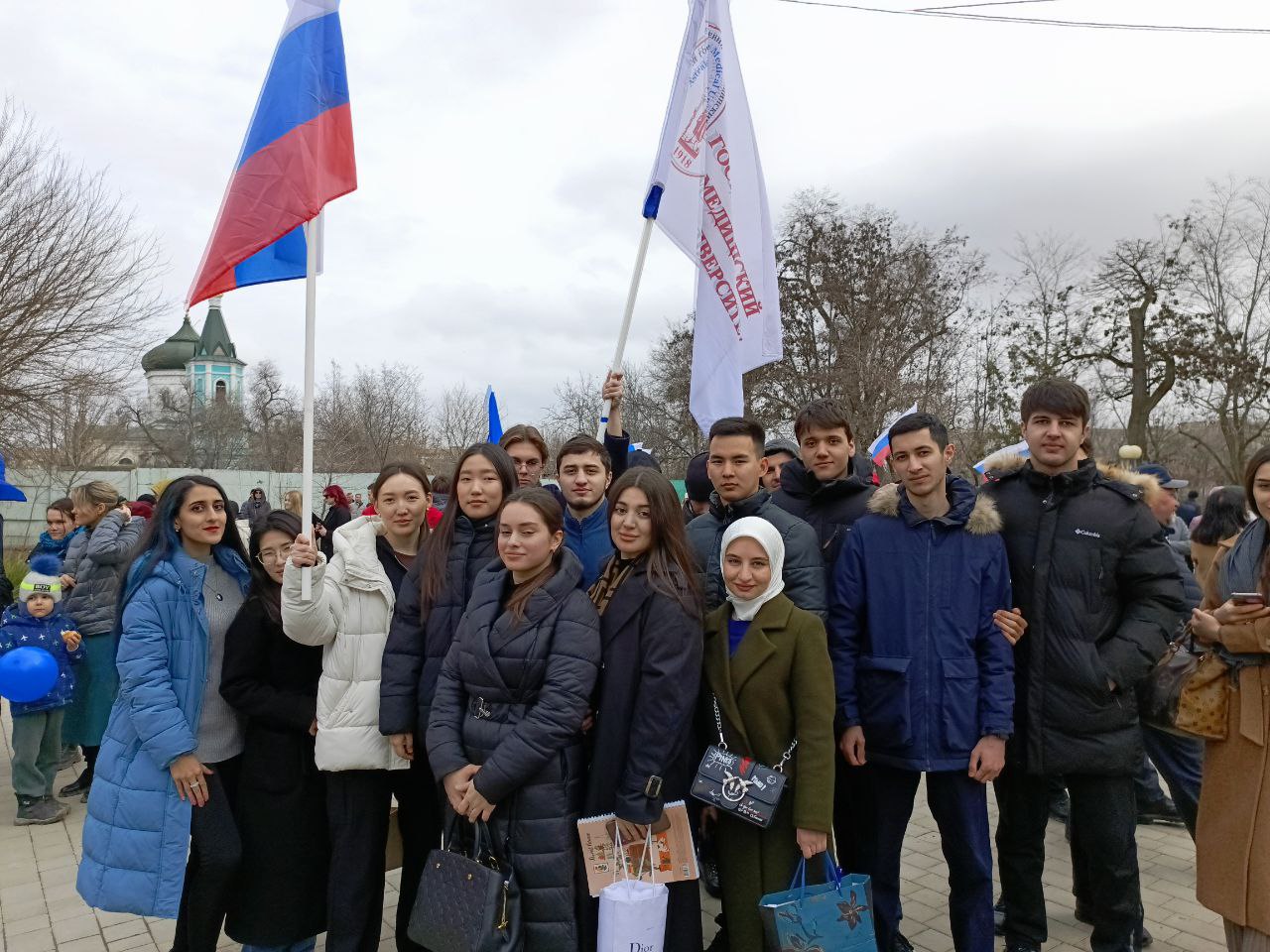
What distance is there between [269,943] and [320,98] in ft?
11.2

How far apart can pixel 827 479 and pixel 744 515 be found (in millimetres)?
664

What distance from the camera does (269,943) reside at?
3.39m

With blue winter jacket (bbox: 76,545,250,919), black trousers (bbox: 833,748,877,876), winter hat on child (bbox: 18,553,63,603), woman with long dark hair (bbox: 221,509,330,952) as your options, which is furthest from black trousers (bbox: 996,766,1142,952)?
winter hat on child (bbox: 18,553,63,603)

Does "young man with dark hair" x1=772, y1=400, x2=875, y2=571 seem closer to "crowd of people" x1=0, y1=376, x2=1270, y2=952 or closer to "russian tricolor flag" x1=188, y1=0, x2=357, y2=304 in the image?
"crowd of people" x1=0, y1=376, x2=1270, y2=952

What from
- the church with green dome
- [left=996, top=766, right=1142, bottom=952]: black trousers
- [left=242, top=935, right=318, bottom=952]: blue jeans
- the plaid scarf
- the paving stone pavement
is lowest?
the paving stone pavement

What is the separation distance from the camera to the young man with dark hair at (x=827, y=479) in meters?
3.93

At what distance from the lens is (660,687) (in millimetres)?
3012

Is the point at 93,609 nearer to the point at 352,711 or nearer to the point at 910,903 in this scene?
the point at 352,711

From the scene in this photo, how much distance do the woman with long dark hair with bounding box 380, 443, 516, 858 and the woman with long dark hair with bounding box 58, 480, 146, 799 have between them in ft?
12.0

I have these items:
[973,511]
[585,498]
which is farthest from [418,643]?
[973,511]

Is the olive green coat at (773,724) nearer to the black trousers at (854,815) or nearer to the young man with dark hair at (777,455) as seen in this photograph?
the black trousers at (854,815)

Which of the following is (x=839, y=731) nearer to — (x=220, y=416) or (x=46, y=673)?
(x=46, y=673)

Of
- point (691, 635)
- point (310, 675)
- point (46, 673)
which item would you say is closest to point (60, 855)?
point (46, 673)

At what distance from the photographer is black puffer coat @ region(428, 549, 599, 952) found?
2930mm
